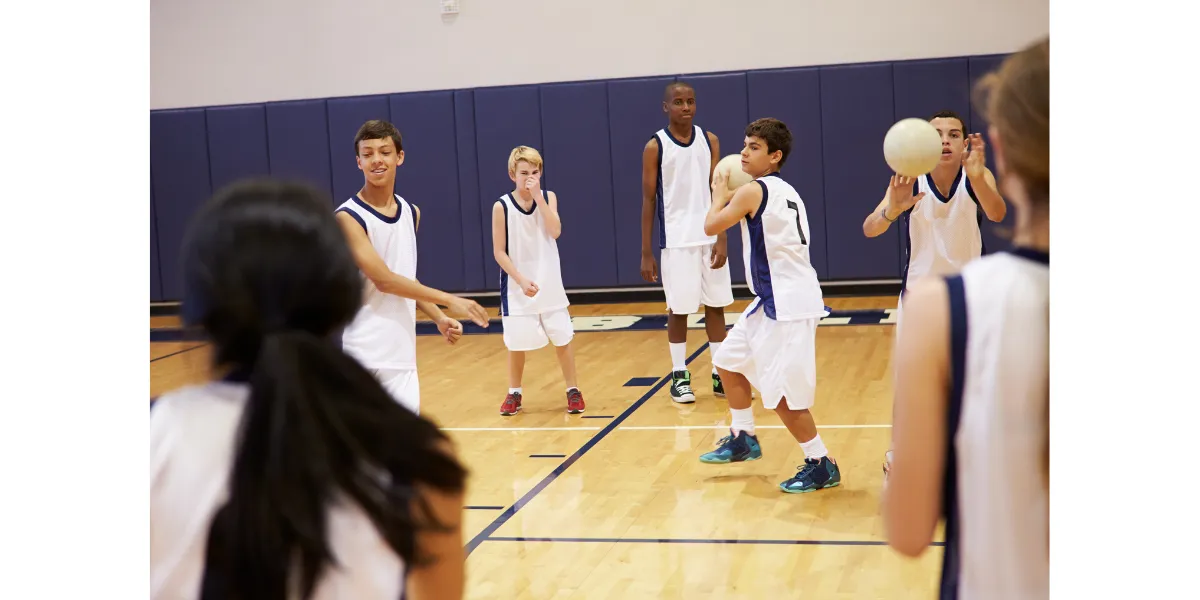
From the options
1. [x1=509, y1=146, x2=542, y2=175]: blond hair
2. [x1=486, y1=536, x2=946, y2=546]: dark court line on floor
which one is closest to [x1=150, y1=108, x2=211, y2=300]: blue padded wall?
[x1=509, y1=146, x2=542, y2=175]: blond hair

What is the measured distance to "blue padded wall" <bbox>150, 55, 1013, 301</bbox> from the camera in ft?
31.7

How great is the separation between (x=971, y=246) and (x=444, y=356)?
465 cm

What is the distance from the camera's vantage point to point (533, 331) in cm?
620

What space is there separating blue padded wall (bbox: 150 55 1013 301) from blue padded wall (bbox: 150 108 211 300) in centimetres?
1

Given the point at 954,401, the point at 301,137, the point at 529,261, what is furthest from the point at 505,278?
the point at 301,137

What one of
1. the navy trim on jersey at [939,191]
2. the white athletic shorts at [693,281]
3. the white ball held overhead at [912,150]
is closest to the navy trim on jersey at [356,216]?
the white ball held overhead at [912,150]

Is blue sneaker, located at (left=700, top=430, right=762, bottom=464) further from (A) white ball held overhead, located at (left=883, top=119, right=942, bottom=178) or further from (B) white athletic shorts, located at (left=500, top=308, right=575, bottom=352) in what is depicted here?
(A) white ball held overhead, located at (left=883, top=119, right=942, bottom=178)

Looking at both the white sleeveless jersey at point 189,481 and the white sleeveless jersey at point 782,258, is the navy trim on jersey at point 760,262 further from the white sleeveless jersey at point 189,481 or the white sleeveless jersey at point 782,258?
the white sleeveless jersey at point 189,481

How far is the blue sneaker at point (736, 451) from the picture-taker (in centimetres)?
494

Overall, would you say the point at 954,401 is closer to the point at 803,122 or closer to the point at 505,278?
the point at 505,278
